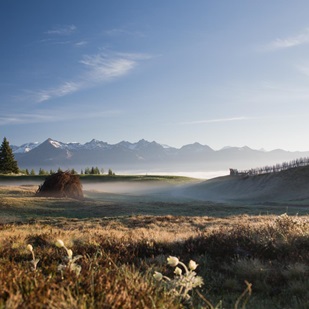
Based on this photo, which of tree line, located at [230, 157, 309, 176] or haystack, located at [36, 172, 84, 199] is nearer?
haystack, located at [36, 172, 84, 199]

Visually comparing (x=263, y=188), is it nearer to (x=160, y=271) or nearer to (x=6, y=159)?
(x=160, y=271)

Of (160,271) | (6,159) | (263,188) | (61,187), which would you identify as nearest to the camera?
(160,271)

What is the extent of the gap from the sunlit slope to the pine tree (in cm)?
4488

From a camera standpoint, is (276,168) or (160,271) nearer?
(160,271)

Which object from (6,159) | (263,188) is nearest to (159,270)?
(263,188)

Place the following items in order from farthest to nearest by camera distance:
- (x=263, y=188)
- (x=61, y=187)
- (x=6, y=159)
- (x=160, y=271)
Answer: (x=6, y=159) → (x=263, y=188) → (x=61, y=187) → (x=160, y=271)

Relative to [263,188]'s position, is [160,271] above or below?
above

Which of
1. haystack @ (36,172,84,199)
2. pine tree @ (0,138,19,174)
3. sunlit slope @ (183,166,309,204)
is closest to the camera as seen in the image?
haystack @ (36,172,84,199)

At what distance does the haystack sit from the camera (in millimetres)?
39919

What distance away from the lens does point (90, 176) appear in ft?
322

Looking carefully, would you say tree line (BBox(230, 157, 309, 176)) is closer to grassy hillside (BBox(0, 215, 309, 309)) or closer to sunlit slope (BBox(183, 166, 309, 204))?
sunlit slope (BBox(183, 166, 309, 204))

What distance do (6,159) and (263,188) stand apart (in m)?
61.6

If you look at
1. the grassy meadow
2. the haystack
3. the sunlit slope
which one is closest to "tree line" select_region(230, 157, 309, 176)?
the sunlit slope

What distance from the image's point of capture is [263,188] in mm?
61906
